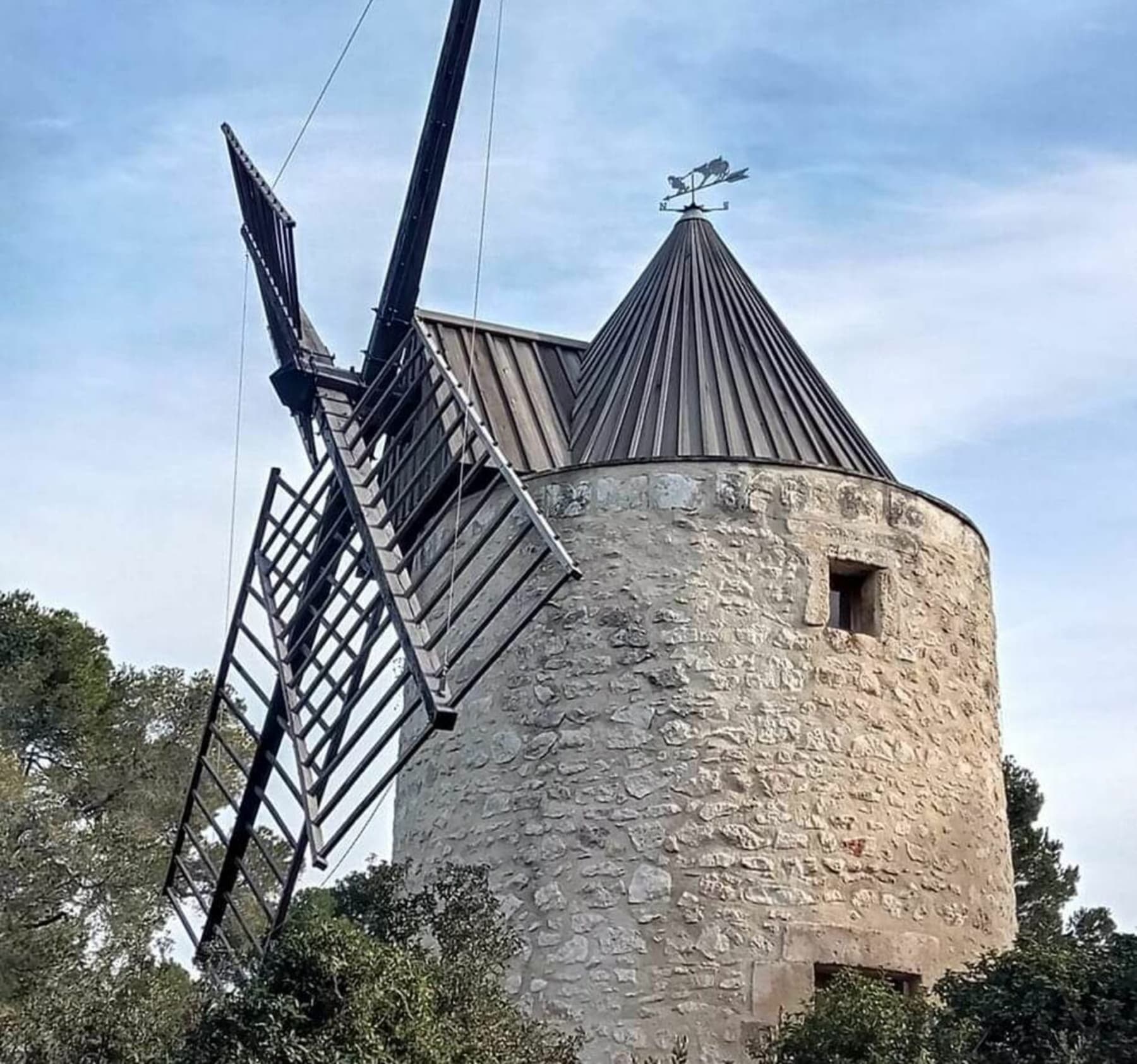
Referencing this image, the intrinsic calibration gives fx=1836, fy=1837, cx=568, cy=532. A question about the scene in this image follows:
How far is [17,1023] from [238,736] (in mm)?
7333

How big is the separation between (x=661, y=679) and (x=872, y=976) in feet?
6.47

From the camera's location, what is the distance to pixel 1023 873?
47.9 feet

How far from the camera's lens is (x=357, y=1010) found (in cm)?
772

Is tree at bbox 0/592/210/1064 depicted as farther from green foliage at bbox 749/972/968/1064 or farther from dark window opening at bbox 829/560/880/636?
dark window opening at bbox 829/560/880/636

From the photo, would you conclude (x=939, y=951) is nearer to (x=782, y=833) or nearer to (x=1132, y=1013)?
(x=782, y=833)

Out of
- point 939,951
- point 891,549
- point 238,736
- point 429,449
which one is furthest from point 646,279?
point 238,736

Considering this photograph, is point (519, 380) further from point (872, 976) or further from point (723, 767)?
point (872, 976)

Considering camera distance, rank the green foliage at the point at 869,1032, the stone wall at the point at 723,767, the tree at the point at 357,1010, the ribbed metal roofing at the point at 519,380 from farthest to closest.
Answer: the ribbed metal roofing at the point at 519,380, the stone wall at the point at 723,767, the green foliage at the point at 869,1032, the tree at the point at 357,1010

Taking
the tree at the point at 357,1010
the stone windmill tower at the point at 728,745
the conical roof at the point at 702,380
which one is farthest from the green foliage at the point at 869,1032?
the conical roof at the point at 702,380

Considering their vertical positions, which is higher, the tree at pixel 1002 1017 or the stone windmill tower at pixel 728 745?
the stone windmill tower at pixel 728 745

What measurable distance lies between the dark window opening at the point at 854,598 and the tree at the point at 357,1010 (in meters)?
3.26

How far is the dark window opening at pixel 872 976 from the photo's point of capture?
386 inches

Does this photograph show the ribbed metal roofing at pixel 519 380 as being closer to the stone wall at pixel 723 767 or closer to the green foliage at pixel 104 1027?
the stone wall at pixel 723 767

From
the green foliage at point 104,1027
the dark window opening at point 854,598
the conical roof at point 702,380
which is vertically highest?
the conical roof at point 702,380
